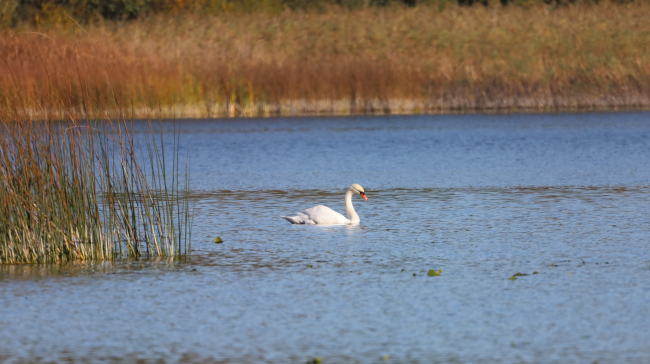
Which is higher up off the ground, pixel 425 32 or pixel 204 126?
pixel 425 32

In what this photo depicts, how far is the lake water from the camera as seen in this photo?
272 inches

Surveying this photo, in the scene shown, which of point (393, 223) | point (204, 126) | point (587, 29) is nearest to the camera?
point (393, 223)

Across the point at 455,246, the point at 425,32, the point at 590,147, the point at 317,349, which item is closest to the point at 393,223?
the point at 455,246

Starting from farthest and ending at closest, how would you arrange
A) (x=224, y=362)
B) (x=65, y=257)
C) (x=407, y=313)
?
(x=65, y=257), (x=407, y=313), (x=224, y=362)

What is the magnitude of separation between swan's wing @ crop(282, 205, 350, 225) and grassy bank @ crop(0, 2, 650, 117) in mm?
14008

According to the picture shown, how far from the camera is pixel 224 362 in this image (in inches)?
258

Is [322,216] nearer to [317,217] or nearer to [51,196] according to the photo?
[317,217]

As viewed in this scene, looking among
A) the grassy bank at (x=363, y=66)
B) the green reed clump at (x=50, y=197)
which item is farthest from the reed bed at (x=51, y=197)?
the grassy bank at (x=363, y=66)

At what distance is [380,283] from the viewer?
8.86 metres

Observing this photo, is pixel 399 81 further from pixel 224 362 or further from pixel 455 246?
pixel 224 362

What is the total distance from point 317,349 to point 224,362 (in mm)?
621

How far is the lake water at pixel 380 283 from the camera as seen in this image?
691 cm

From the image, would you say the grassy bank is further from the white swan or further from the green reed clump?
the green reed clump

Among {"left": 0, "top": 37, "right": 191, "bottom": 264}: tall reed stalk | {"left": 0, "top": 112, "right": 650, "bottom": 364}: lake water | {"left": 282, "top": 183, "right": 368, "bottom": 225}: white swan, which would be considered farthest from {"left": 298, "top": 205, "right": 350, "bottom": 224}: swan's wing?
{"left": 0, "top": 37, "right": 191, "bottom": 264}: tall reed stalk
